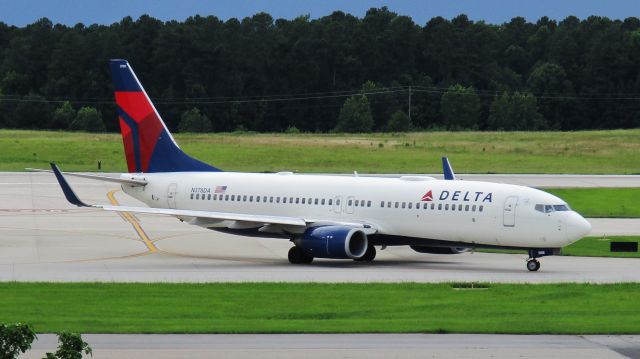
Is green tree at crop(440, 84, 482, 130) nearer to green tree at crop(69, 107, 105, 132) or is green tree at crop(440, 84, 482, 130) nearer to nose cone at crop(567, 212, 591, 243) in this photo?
green tree at crop(69, 107, 105, 132)

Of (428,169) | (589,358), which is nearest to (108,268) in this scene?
(589,358)

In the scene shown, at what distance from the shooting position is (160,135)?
51000 millimetres

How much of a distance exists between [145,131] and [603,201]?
34.4 metres

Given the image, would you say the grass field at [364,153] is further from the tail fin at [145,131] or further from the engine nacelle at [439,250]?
the engine nacelle at [439,250]

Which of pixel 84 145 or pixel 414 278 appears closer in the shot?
pixel 414 278

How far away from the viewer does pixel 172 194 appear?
5012 centimetres

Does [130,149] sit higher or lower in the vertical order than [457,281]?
higher

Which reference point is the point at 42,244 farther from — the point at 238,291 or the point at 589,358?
the point at 589,358

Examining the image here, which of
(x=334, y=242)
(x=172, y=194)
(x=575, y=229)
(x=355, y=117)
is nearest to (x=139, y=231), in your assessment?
(x=172, y=194)

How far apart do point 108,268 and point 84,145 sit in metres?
89.0

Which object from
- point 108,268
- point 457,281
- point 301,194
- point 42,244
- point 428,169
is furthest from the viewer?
point 428,169

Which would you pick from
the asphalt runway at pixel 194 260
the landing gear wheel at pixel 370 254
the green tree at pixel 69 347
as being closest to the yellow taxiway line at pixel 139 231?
the asphalt runway at pixel 194 260

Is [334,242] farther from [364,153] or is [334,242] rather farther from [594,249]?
[364,153]

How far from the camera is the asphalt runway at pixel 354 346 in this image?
1013 inches
